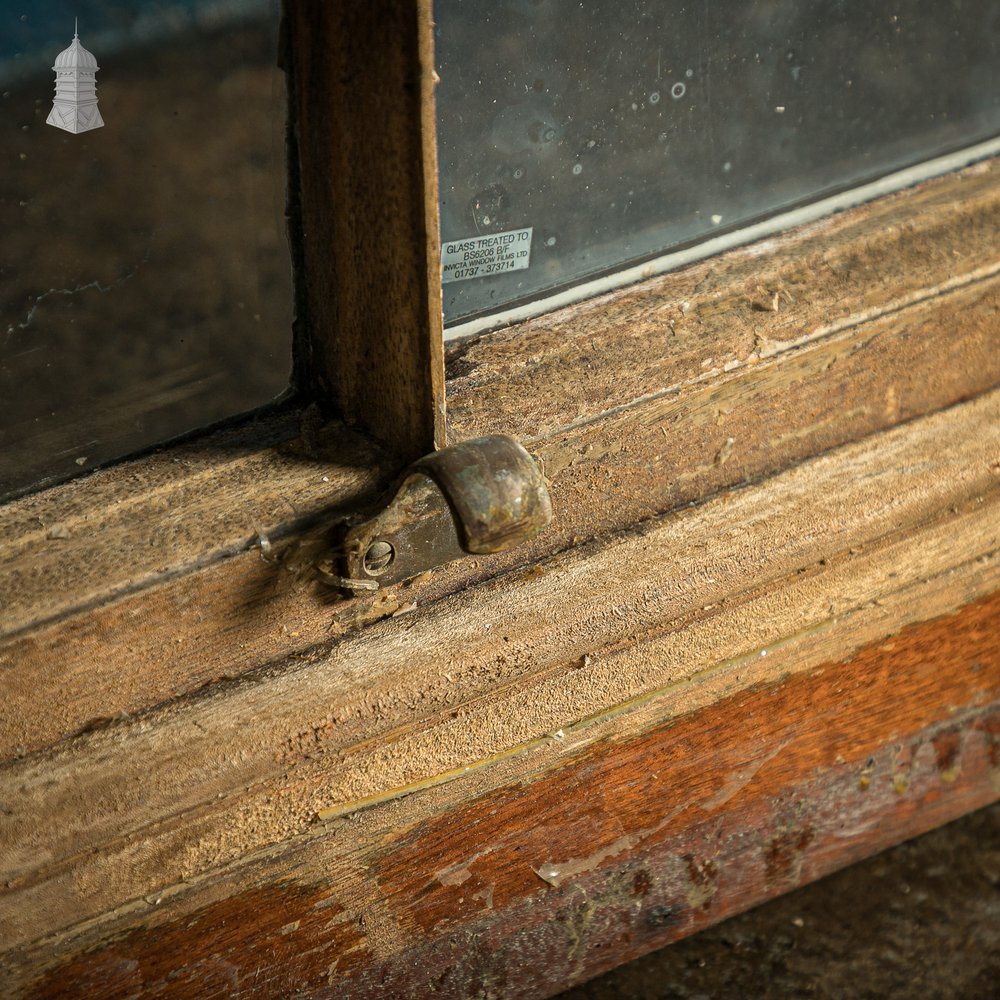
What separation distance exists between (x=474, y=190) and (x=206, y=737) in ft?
1.39

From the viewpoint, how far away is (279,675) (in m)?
0.80

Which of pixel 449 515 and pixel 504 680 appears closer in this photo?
pixel 449 515

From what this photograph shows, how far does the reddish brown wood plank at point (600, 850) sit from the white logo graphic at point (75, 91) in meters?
0.53

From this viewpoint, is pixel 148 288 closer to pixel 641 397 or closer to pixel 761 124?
pixel 641 397

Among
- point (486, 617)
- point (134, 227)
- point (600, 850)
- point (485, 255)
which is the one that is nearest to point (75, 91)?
point (134, 227)

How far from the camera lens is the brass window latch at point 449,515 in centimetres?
68

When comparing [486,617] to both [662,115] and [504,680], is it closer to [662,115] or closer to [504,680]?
[504,680]

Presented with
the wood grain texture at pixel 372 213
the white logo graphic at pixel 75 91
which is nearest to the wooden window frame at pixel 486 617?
the wood grain texture at pixel 372 213

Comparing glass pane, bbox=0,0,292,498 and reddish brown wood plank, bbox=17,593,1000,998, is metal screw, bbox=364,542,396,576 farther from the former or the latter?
reddish brown wood plank, bbox=17,593,1000,998

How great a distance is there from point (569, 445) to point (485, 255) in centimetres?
16

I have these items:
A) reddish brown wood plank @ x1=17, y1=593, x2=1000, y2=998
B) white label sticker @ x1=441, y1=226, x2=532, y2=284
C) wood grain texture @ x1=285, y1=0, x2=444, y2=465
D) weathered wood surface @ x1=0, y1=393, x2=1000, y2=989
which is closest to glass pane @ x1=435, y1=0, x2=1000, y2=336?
white label sticker @ x1=441, y1=226, x2=532, y2=284

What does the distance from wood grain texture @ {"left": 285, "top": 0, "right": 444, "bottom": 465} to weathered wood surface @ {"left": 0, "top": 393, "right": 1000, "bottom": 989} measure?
18 cm

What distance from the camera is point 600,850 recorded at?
106 cm

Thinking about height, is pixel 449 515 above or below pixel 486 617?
above
